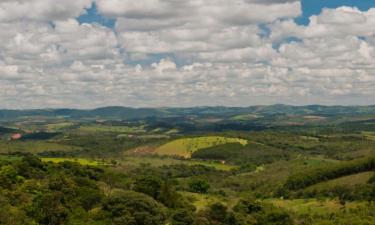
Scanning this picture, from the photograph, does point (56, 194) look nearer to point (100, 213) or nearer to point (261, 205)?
point (100, 213)

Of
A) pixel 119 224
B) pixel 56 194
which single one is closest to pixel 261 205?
pixel 119 224

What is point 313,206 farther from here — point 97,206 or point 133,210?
point 97,206

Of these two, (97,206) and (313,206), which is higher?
(97,206)

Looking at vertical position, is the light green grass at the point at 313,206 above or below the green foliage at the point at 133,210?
below

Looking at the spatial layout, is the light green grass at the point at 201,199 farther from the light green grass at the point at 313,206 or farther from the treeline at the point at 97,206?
the light green grass at the point at 313,206

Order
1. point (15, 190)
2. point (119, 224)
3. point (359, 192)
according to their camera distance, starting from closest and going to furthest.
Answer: point (119, 224) → point (15, 190) → point (359, 192)

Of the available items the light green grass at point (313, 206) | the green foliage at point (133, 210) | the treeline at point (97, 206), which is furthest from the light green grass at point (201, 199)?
the green foliage at point (133, 210)

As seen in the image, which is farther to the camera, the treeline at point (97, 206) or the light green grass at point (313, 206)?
the light green grass at point (313, 206)

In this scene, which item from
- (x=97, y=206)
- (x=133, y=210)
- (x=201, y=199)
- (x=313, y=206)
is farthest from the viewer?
(x=201, y=199)

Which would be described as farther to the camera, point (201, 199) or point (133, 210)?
point (201, 199)

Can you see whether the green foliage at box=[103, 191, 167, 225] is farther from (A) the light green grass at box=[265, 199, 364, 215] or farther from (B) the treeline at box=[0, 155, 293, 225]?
(A) the light green grass at box=[265, 199, 364, 215]


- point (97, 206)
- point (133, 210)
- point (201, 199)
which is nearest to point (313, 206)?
point (201, 199)
